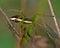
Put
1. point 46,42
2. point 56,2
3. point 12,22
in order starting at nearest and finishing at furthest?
point 46,42 → point 12,22 → point 56,2

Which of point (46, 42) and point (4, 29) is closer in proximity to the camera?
point (46, 42)

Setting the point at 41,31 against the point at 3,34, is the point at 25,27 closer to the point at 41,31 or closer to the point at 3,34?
the point at 41,31

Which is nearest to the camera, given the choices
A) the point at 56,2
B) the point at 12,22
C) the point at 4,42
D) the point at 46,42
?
the point at 46,42

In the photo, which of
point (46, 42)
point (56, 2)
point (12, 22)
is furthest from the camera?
point (56, 2)

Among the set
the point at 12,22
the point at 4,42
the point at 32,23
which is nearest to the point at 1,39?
the point at 4,42

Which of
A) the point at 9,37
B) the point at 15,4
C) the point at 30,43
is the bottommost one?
the point at 9,37

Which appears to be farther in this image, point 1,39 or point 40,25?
point 1,39

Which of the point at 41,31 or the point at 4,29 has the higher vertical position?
the point at 41,31

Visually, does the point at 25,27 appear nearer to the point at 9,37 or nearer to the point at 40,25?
the point at 40,25

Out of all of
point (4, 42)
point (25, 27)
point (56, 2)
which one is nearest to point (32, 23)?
point (25, 27)

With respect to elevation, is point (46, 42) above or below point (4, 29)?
above
